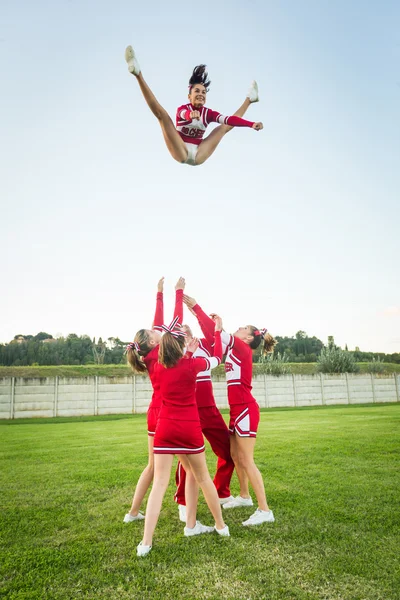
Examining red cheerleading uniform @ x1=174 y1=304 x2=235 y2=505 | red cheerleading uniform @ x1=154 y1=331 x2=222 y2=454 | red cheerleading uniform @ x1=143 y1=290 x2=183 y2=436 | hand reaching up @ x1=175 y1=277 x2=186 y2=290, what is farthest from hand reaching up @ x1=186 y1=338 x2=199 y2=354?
hand reaching up @ x1=175 y1=277 x2=186 y2=290

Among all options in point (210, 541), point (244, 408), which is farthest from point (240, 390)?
point (210, 541)

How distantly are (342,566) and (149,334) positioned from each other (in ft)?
8.66

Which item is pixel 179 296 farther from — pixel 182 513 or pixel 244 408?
pixel 182 513

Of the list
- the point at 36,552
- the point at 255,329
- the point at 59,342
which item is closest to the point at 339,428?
the point at 255,329

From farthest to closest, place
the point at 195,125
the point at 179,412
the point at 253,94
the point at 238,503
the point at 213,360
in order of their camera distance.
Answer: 1. the point at 238,503
2. the point at 253,94
3. the point at 195,125
4. the point at 213,360
5. the point at 179,412

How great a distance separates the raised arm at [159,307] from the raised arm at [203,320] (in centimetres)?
32

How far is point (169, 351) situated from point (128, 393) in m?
21.1

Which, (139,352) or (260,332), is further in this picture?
(260,332)

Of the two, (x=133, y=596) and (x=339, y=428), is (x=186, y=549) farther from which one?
(x=339, y=428)

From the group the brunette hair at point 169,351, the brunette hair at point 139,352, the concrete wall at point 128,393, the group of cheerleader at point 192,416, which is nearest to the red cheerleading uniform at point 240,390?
the group of cheerleader at point 192,416

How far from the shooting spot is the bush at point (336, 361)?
38.8 meters

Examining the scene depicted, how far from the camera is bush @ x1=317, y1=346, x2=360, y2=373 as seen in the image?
38.8 m

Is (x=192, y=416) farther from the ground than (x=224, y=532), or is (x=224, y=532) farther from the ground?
(x=192, y=416)

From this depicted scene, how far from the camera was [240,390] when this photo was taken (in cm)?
493
